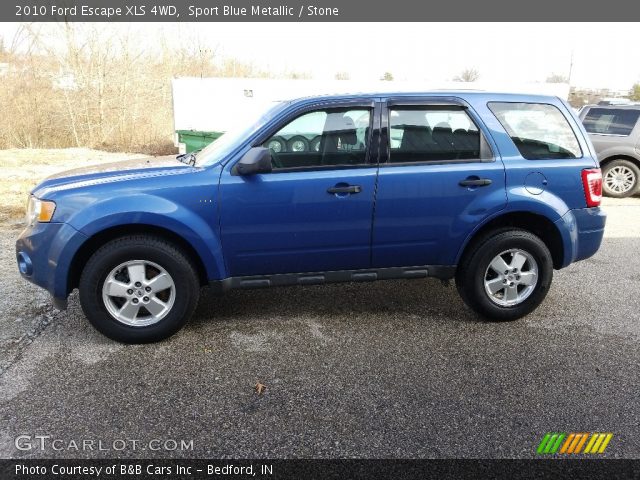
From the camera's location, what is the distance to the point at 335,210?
12.1ft

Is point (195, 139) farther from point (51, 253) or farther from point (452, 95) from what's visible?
point (452, 95)

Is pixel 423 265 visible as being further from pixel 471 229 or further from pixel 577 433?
pixel 577 433

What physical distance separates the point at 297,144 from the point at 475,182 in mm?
1376

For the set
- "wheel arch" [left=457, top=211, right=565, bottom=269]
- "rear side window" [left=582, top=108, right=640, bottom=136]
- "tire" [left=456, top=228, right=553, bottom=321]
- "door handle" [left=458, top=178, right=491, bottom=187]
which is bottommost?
"tire" [left=456, top=228, right=553, bottom=321]

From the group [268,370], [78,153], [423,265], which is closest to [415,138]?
[423,265]

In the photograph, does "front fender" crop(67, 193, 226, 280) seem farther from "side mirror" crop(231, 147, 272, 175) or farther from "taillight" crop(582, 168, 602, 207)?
"taillight" crop(582, 168, 602, 207)

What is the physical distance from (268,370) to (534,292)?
226cm

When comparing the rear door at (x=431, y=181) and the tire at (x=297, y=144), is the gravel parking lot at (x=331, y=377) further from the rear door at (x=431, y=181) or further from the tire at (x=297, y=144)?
the tire at (x=297, y=144)

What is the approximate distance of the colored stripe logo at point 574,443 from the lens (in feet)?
8.46

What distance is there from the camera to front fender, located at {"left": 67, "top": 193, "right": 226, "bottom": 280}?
3.41m

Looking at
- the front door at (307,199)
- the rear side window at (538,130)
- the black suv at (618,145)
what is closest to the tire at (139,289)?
the front door at (307,199)

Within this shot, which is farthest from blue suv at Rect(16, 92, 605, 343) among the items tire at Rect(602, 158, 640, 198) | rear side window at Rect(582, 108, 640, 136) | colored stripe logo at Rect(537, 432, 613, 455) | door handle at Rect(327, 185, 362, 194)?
rear side window at Rect(582, 108, 640, 136)

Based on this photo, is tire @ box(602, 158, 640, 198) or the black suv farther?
tire @ box(602, 158, 640, 198)

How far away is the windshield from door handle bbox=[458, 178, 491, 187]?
1.49 meters
